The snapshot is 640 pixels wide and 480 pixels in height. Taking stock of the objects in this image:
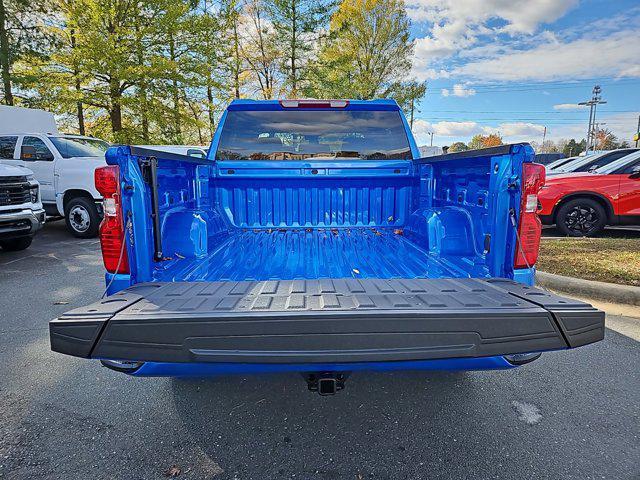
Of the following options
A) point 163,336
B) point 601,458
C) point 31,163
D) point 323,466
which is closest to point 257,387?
point 323,466

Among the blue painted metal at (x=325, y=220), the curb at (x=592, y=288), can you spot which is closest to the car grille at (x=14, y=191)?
the blue painted metal at (x=325, y=220)

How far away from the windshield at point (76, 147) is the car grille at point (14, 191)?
2382mm

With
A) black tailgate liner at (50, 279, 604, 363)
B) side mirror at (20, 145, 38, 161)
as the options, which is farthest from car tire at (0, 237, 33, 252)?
black tailgate liner at (50, 279, 604, 363)

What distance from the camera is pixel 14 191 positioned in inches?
248

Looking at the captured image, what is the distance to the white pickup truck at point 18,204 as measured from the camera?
6.12 meters

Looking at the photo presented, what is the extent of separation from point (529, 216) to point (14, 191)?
7.58m

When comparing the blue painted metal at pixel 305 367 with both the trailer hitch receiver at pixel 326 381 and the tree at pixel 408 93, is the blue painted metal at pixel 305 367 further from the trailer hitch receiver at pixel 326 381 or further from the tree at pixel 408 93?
the tree at pixel 408 93

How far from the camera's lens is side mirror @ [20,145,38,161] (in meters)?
8.43

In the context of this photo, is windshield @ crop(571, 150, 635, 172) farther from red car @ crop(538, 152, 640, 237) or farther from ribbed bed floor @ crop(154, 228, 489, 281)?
ribbed bed floor @ crop(154, 228, 489, 281)

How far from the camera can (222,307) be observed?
161 cm

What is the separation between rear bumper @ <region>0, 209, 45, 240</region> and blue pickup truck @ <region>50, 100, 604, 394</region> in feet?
15.7

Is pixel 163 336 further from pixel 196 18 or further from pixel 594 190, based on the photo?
pixel 196 18

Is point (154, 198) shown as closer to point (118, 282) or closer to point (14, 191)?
point (118, 282)

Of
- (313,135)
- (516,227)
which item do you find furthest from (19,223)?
(516,227)
